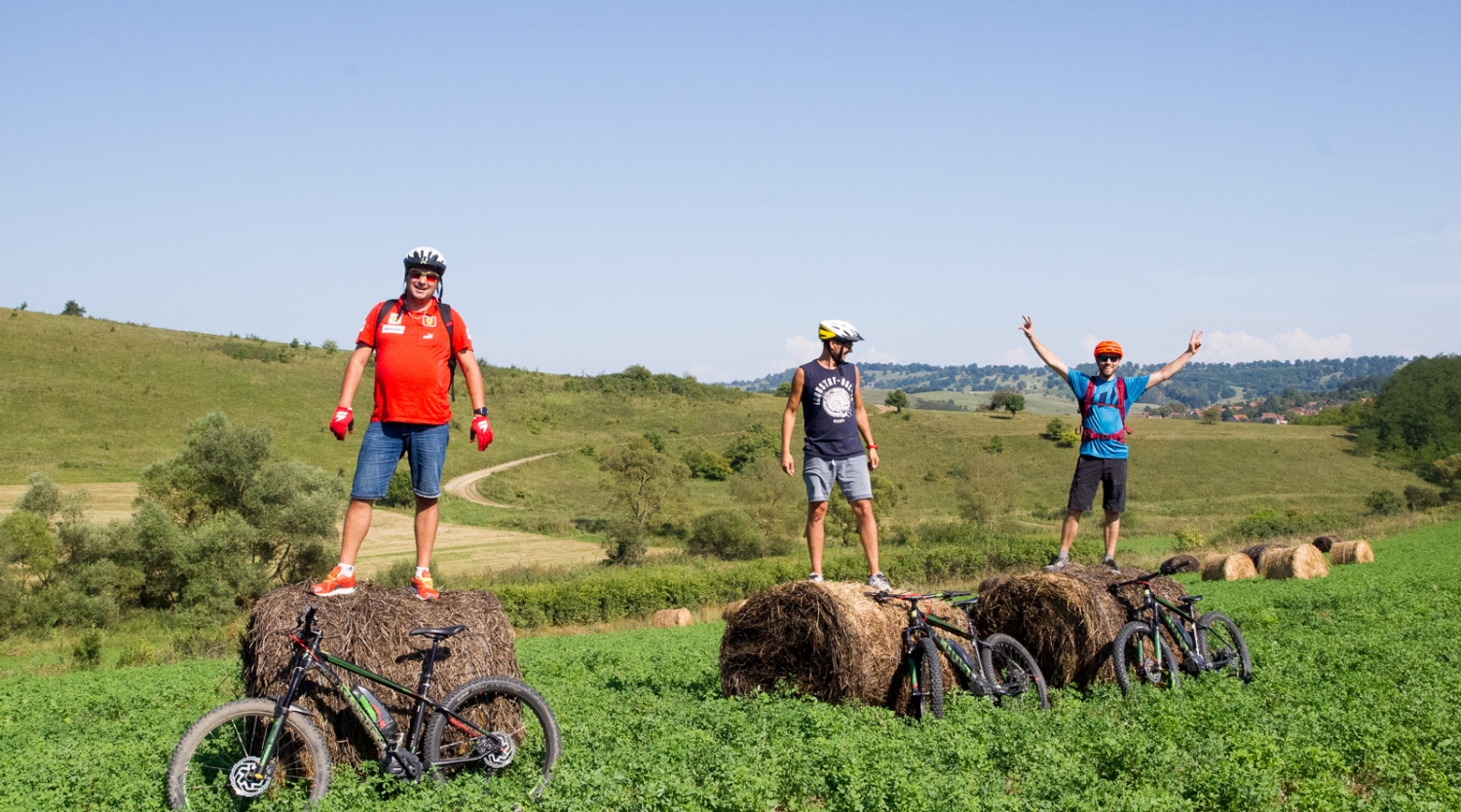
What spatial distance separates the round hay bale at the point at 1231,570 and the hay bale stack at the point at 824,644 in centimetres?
2034

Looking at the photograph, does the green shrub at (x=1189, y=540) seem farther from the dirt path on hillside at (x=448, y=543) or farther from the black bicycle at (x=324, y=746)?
the black bicycle at (x=324, y=746)

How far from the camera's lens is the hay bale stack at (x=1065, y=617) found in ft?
28.8

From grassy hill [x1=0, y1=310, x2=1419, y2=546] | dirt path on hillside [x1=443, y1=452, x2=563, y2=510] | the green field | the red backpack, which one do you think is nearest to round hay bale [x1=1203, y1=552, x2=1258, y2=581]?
the green field

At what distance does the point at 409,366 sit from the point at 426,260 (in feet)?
2.71

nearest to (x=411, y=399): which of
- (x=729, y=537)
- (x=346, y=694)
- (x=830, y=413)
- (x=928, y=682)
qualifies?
(x=346, y=694)

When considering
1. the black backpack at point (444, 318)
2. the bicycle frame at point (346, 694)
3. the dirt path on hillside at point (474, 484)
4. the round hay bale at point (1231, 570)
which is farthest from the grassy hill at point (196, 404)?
the bicycle frame at point (346, 694)

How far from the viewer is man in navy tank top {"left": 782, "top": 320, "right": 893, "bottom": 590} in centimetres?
906

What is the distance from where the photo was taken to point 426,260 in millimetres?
7309

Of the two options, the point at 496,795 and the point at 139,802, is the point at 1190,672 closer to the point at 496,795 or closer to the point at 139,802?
the point at 496,795

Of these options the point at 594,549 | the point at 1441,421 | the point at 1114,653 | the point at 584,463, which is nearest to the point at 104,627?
the point at 594,549

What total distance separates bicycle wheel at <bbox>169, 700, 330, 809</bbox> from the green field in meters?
0.22

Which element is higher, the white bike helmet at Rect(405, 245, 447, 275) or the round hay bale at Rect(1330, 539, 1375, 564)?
the white bike helmet at Rect(405, 245, 447, 275)

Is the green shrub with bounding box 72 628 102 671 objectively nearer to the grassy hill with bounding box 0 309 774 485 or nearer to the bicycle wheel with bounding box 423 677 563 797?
the bicycle wheel with bounding box 423 677 563 797

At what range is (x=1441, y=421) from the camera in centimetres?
8638
